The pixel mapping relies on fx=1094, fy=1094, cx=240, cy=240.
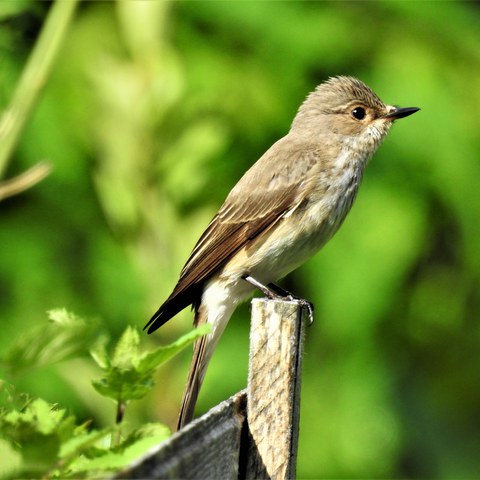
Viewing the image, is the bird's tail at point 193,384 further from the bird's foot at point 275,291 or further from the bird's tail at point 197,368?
the bird's foot at point 275,291

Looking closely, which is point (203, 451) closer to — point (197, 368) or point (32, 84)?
point (32, 84)

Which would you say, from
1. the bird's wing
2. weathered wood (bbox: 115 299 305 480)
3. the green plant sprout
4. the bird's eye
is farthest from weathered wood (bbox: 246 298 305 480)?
the bird's eye

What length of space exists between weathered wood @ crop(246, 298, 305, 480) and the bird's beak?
Answer: 6.71ft

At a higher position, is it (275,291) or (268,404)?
(275,291)

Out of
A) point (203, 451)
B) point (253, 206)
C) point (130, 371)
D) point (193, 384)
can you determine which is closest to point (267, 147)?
point (253, 206)

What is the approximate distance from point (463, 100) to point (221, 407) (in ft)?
8.57

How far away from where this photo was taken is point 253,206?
4.39 meters

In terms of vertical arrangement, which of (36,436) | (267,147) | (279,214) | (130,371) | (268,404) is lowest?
(36,436)

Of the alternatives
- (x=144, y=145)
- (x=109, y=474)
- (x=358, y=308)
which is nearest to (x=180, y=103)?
(x=144, y=145)

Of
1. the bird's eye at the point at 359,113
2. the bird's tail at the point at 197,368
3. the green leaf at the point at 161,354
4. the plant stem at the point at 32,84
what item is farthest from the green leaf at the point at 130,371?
the bird's eye at the point at 359,113

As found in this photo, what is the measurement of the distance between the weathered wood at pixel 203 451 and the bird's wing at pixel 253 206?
190cm

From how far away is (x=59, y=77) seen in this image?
14.4 ft

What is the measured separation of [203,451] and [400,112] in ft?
8.84

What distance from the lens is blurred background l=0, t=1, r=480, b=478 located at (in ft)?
13.9
